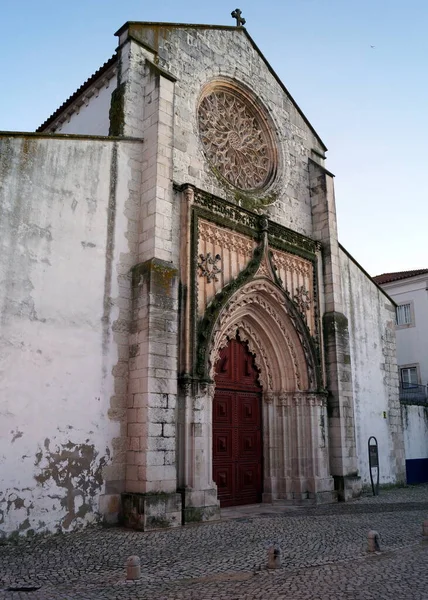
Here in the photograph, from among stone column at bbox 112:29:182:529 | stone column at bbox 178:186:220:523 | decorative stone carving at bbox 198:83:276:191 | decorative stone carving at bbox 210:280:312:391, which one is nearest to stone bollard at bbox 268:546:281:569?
stone column at bbox 112:29:182:529

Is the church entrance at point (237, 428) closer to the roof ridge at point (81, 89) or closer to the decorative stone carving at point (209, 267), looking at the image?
the decorative stone carving at point (209, 267)

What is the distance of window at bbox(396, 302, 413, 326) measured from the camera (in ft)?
82.3

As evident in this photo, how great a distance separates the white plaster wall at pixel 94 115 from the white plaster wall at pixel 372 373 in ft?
24.5

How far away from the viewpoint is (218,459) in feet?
37.1

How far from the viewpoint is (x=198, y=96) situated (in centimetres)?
1210

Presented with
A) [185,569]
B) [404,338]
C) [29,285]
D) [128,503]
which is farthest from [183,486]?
[404,338]

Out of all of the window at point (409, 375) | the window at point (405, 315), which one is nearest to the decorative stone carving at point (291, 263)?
the window at point (409, 375)

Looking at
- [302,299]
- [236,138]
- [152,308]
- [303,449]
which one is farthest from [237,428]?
[236,138]

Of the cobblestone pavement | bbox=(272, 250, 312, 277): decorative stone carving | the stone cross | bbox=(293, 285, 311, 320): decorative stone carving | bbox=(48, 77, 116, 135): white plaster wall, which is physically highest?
the stone cross

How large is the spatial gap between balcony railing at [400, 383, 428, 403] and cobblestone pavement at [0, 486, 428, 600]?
1444cm

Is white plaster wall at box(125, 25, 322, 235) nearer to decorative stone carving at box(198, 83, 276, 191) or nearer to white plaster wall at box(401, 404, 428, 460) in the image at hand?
decorative stone carving at box(198, 83, 276, 191)

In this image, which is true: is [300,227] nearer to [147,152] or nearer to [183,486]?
[147,152]

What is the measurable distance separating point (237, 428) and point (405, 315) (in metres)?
16.0

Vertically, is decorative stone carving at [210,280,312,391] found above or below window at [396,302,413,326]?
below
